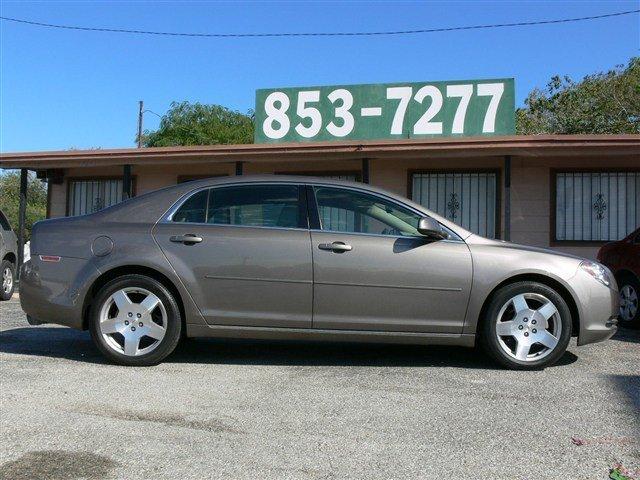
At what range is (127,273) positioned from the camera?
17.5 feet

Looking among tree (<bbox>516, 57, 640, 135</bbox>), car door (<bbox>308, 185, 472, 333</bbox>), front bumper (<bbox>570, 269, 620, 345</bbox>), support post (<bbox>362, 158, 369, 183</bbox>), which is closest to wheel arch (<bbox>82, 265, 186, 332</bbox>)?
car door (<bbox>308, 185, 472, 333</bbox>)

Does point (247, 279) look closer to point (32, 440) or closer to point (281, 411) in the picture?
point (281, 411)

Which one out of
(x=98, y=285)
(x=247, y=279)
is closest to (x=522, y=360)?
(x=247, y=279)

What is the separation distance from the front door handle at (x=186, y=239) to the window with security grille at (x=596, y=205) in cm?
→ 743

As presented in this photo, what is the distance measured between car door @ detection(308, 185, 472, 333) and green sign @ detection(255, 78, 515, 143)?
259 inches

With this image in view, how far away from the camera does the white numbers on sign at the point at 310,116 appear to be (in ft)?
38.9

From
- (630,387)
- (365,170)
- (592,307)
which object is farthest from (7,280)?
(630,387)

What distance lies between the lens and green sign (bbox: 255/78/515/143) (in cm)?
1120

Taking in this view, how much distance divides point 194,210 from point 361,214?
1.41 meters

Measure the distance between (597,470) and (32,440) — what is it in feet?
9.68

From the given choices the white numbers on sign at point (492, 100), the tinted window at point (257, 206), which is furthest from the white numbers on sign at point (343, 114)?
the tinted window at point (257, 206)

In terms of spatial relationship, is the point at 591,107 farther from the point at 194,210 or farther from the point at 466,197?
the point at 194,210

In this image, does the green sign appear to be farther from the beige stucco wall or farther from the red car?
the red car

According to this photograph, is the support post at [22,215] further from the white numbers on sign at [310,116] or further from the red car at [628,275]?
the red car at [628,275]
